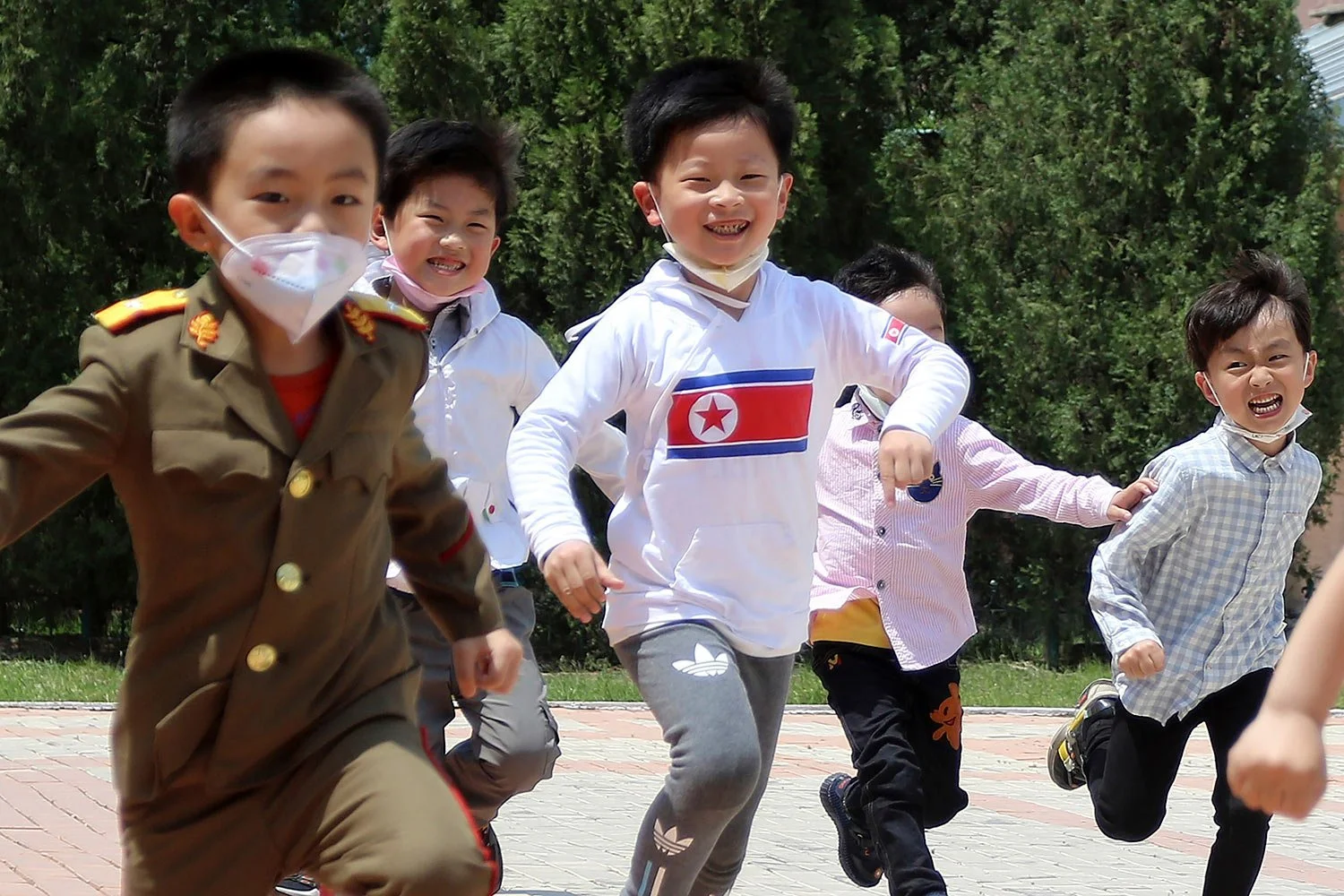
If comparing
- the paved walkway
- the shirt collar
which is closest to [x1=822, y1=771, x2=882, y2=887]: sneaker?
the paved walkway

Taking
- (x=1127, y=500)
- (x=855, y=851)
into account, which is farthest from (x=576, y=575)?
(x=855, y=851)

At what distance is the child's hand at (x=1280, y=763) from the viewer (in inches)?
84.4

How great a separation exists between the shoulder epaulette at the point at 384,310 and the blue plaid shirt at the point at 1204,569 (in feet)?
7.96

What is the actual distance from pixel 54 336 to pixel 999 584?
7.50 meters

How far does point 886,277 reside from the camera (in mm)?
5918

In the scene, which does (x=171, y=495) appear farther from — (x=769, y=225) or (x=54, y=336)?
(x=54, y=336)

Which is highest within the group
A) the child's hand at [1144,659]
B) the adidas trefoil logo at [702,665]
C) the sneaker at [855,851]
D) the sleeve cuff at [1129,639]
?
the adidas trefoil logo at [702,665]

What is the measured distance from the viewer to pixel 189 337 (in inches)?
119

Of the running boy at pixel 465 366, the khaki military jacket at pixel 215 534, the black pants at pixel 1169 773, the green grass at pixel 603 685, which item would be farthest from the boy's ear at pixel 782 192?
the green grass at pixel 603 685

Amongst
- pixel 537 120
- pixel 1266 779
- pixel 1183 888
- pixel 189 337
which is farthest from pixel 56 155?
pixel 1266 779

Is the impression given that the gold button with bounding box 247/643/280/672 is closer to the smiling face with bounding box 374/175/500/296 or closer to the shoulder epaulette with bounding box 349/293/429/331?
the shoulder epaulette with bounding box 349/293/429/331

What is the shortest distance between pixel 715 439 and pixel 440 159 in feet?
4.90

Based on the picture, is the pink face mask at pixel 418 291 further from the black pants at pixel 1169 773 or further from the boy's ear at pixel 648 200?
the black pants at pixel 1169 773

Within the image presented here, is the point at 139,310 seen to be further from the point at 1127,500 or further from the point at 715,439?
the point at 1127,500
